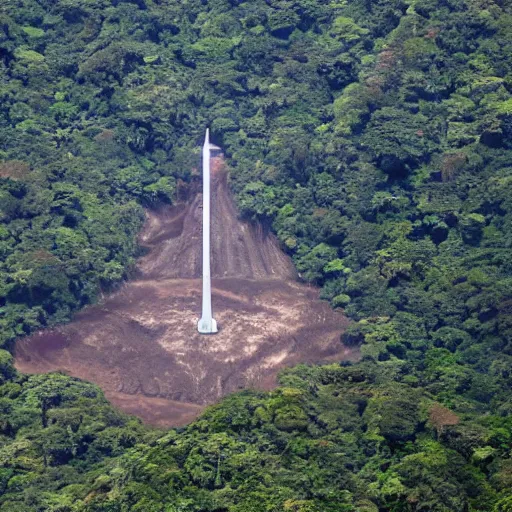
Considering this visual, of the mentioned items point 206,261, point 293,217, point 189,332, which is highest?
point 293,217

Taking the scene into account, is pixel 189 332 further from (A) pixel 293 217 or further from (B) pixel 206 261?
(A) pixel 293 217

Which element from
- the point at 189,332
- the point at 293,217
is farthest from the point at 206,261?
the point at 293,217

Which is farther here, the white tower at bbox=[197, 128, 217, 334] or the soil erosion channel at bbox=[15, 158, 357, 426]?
the white tower at bbox=[197, 128, 217, 334]

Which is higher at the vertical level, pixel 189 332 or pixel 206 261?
pixel 206 261

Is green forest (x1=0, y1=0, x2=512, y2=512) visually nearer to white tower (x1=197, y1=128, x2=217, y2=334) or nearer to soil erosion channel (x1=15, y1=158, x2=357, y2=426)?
soil erosion channel (x1=15, y1=158, x2=357, y2=426)

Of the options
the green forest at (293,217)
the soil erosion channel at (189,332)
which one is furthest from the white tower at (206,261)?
the green forest at (293,217)

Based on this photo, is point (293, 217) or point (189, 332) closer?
point (189, 332)

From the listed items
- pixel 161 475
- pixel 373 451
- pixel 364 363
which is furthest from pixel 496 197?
pixel 161 475

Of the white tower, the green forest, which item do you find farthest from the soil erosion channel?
the green forest
